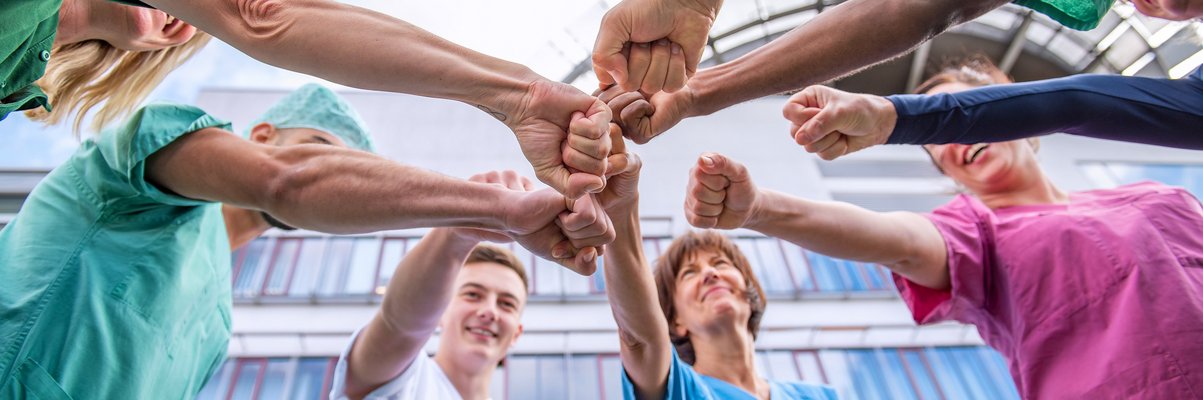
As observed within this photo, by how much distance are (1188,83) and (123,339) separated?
5.73ft

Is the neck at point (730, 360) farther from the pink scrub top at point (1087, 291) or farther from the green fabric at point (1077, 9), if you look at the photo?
the green fabric at point (1077, 9)

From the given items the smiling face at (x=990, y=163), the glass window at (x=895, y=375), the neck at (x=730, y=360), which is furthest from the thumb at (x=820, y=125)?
the glass window at (x=895, y=375)

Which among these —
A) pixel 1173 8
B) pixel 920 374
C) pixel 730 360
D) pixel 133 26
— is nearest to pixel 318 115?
pixel 133 26

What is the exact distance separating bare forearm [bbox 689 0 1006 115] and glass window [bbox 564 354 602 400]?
2.93 metres

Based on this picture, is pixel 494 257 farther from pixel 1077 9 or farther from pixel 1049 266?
pixel 1077 9

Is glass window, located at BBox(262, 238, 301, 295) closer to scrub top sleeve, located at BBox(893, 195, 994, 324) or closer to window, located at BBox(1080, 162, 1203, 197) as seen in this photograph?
scrub top sleeve, located at BBox(893, 195, 994, 324)

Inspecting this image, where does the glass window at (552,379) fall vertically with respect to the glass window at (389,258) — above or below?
below

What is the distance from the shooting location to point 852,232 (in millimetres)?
1232

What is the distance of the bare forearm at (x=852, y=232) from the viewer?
1204mm

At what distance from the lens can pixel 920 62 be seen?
682cm

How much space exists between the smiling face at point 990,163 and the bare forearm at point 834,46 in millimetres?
567

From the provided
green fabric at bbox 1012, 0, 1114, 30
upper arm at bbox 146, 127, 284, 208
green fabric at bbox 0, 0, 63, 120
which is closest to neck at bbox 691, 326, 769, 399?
green fabric at bbox 1012, 0, 1114, 30

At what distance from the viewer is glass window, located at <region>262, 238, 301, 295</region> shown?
396cm

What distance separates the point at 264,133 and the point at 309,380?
8.11 feet
